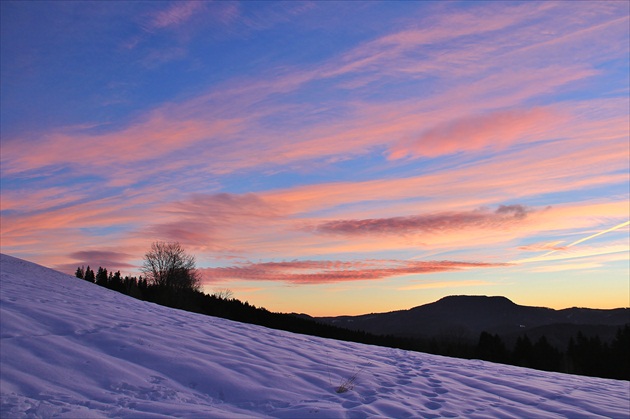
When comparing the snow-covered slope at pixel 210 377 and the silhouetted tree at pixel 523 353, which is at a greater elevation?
the snow-covered slope at pixel 210 377

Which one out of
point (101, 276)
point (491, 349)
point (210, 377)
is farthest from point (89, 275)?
point (210, 377)

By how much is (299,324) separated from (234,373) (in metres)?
80.0

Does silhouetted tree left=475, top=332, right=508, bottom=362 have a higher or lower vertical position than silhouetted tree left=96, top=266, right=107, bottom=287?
lower

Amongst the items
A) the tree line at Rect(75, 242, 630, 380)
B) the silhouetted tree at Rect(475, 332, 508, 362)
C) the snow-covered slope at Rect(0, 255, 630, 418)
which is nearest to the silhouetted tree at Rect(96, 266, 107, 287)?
the tree line at Rect(75, 242, 630, 380)

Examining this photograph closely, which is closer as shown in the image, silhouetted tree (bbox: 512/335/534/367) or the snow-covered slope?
the snow-covered slope

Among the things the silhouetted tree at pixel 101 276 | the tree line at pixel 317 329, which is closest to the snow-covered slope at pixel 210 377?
the tree line at pixel 317 329

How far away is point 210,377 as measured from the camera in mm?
6227

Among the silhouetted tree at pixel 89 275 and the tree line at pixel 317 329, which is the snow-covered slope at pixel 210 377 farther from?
the silhouetted tree at pixel 89 275

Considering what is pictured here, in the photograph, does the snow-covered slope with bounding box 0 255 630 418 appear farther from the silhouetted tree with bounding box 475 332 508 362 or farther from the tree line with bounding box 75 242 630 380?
the silhouetted tree with bounding box 475 332 508 362

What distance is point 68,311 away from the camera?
8648 millimetres

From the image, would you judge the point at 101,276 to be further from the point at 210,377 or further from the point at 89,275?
the point at 210,377

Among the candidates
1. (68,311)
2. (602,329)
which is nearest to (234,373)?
(68,311)

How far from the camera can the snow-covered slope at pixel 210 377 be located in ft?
16.2

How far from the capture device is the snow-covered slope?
4.95 meters
